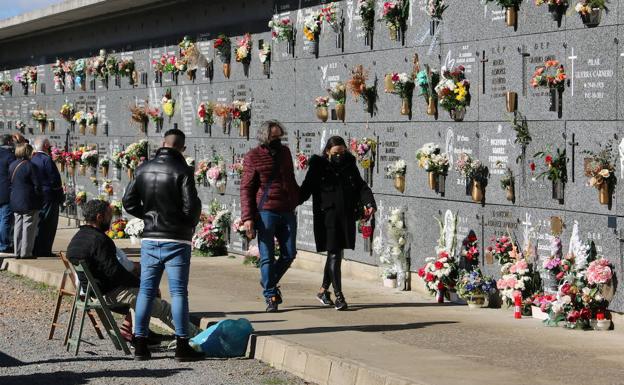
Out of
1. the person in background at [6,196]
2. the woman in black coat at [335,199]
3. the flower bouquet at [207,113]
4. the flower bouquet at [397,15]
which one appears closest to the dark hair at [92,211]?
the woman in black coat at [335,199]

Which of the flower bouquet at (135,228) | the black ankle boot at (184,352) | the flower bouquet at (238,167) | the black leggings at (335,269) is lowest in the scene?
the black ankle boot at (184,352)

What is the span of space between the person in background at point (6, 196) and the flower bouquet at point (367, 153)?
18.1ft

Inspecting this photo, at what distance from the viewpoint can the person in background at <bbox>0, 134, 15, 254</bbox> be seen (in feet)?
59.8

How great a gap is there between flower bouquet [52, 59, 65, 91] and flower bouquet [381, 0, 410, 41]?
13343 millimetres

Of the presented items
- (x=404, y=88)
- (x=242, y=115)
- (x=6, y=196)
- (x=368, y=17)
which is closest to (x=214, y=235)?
(x=242, y=115)

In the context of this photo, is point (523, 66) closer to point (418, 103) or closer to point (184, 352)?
point (418, 103)

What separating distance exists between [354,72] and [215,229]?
4.04 metres

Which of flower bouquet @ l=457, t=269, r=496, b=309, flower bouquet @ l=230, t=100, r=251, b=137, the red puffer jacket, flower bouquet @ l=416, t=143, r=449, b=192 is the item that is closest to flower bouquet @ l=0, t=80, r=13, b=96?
flower bouquet @ l=230, t=100, r=251, b=137

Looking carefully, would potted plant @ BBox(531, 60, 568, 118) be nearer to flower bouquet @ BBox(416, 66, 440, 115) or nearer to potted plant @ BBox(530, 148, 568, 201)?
potted plant @ BBox(530, 148, 568, 201)

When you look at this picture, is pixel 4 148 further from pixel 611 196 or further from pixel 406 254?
pixel 611 196

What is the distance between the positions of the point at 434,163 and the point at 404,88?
106 centimetres

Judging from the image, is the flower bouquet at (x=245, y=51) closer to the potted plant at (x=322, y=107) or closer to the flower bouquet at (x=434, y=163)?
the potted plant at (x=322, y=107)

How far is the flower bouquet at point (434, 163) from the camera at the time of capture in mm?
13266

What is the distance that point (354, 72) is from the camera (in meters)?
15.1
